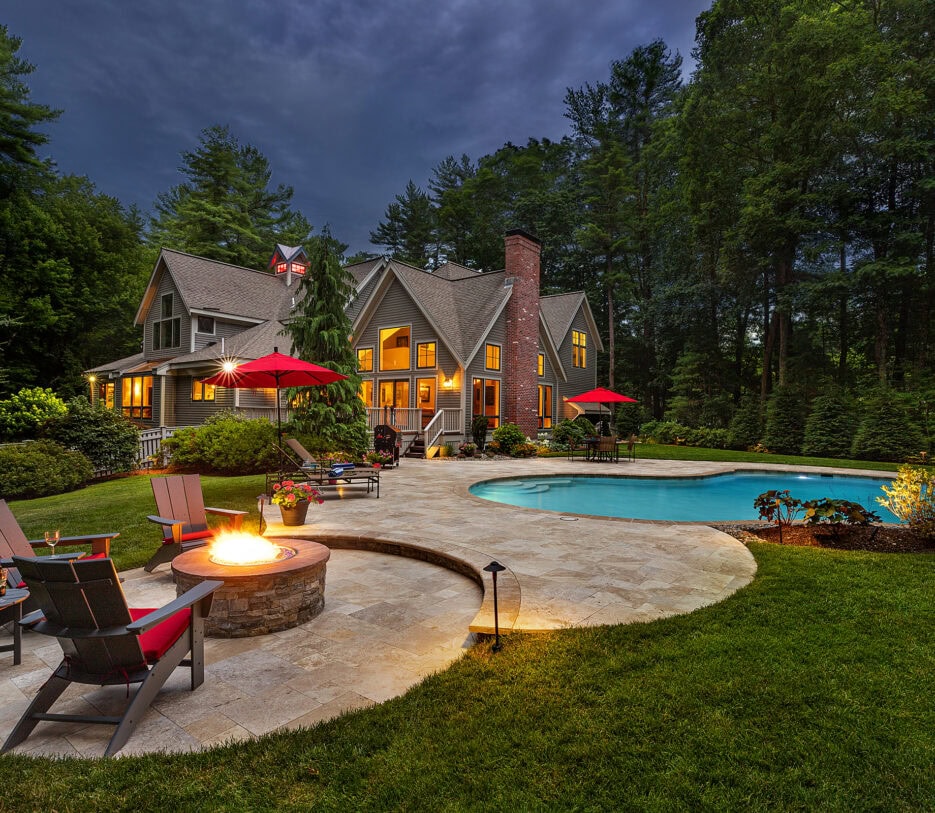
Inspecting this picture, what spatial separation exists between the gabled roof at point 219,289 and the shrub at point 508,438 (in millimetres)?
10769

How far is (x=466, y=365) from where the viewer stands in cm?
1886

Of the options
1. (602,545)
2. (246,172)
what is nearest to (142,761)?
(602,545)

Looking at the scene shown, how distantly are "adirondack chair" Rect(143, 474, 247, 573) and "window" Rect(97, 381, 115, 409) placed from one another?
24.3m

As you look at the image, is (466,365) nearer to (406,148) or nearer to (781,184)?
(781,184)

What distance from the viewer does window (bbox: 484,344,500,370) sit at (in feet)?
66.2

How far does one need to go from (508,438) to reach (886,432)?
1276 cm

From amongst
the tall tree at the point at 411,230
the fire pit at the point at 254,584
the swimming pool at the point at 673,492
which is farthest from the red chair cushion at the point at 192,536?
Result: the tall tree at the point at 411,230

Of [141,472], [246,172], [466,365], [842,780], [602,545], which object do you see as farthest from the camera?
[246,172]

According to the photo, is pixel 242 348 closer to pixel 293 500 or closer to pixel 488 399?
pixel 488 399

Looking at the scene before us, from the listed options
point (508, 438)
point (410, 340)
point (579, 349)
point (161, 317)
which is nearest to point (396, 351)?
point (410, 340)

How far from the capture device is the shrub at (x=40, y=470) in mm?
9938

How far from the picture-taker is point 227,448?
1272 centimetres

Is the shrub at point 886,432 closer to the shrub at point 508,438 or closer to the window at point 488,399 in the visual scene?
the shrub at point 508,438

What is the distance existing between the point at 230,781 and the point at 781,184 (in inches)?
1017
